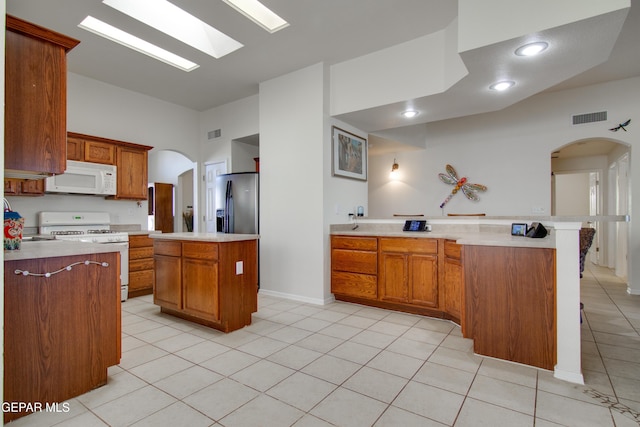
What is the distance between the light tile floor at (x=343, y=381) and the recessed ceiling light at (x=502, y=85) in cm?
246

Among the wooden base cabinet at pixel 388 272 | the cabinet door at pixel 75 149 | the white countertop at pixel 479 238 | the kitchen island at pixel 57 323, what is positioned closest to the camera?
the kitchen island at pixel 57 323

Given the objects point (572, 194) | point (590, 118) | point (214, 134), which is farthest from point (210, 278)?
point (572, 194)

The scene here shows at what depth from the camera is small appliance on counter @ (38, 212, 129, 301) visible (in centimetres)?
400

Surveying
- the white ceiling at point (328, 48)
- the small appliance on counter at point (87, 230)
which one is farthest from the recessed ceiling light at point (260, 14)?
the small appliance on counter at point (87, 230)

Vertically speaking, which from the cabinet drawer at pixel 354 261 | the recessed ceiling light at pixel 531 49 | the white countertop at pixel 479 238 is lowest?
the cabinet drawer at pixel 354 261

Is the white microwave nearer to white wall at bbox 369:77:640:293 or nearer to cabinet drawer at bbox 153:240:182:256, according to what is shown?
cabinet drawer at bbox 153:240:182:256

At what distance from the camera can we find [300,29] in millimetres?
3293

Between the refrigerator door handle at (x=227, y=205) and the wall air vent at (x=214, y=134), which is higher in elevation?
the wall air vent at (x=214, y=134)

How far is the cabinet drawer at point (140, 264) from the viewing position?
4.44 metres

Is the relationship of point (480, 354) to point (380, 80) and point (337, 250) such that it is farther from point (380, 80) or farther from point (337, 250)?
point (380, 80)

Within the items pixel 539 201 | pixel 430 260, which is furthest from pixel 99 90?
pixel 539 201

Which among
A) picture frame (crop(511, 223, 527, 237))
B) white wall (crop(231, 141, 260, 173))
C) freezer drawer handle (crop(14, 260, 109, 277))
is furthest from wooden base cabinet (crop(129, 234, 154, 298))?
picture frame (crop(511, 223, 527, 237))

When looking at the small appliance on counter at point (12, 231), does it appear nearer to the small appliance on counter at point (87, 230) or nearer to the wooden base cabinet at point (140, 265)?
the small appliance on counter at point (87, 230)

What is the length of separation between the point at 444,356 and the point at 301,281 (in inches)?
82.3
